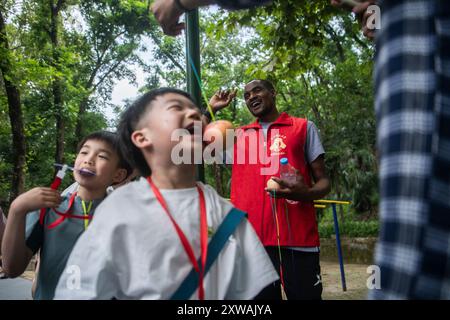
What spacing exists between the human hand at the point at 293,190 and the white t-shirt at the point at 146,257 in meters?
0.92

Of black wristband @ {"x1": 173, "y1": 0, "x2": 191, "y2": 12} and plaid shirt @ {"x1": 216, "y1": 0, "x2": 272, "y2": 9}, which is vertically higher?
black wristband @ {"x1": 173, "y1": 0, "x2": 191, "y2": 12}

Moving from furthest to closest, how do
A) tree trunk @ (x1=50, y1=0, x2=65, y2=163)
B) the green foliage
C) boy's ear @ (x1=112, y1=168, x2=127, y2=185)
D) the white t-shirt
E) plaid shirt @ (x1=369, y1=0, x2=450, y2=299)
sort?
tree trunk @ (x1=50, y1=0, x2=65, y2=163) → the green foliage → boy's ear @ (x1=112, y1=168, x2=127, y2=185) → the white t-shirt → plaid shirt @ (x1=369, y1=0, x2=450, y2=299)

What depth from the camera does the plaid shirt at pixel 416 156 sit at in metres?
0.83

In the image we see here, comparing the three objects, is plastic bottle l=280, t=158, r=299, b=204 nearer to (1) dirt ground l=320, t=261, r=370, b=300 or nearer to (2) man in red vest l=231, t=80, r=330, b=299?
(2) man in red vest l=231, t=80, r=330, b=299

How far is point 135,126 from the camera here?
151 cm

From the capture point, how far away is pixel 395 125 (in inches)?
34.4

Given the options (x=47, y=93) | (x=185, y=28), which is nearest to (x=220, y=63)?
(x=47, y=93)

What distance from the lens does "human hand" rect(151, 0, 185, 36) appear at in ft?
4.98

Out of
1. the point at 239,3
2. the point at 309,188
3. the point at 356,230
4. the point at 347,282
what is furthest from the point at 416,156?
the point at 356,230

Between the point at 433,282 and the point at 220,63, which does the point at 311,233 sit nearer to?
the point at 433,282

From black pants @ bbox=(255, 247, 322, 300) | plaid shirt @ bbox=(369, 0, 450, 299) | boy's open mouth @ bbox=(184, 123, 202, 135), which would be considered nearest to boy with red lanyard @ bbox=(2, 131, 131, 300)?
boy's open mouth @ bbox=(184, 123, 202, 135)

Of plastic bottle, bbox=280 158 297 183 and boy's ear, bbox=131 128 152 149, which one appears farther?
plastic bottle, bbox=280 158 297 183

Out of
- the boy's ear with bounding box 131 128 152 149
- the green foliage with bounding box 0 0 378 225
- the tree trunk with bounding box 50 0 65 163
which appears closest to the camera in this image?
the boy's ear with bounding box 131 128 152 149
